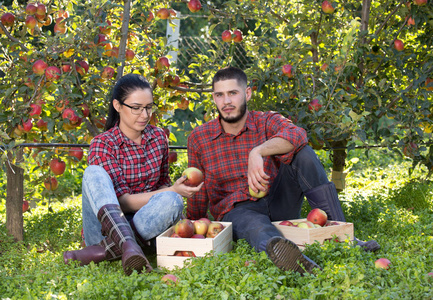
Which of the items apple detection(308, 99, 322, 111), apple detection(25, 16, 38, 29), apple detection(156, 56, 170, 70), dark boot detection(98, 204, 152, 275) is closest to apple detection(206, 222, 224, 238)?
dark boot detection(98, 204, 152, 275)

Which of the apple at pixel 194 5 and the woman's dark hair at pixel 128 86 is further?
the apple at pixel 194 5

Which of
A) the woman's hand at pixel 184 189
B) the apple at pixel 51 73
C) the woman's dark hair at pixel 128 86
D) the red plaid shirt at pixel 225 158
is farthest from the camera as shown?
the apple at pixel 51 73

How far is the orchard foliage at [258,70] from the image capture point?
10.9ft

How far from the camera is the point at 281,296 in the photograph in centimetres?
198

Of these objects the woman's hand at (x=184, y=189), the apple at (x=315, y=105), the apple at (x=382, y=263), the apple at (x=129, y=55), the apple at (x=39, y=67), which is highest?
the apple at (x=129, y=55)

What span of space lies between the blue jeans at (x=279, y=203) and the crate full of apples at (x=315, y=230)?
7 cm

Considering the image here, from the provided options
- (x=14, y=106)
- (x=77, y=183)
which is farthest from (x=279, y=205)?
(x=77, y=183)

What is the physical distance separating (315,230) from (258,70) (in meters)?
1.51

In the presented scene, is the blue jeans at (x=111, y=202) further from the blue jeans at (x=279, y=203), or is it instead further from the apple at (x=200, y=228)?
the blue jeans at (x=279, y=203)

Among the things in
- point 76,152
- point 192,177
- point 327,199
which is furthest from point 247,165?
point 76,152

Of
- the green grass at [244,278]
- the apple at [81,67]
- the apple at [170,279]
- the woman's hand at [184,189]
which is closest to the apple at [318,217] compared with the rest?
the green grass at [244,278]

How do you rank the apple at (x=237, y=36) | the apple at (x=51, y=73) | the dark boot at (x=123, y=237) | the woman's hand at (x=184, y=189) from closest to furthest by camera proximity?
1. the dark boot at (x=123, y=237)
2. the woman's hand at (x=184, y=189)
3. the apple at (x=51, y=73)
4. the apple at (x=237, y=36)

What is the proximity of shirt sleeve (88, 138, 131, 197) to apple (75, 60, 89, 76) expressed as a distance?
713 mm

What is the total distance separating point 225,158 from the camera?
3094mm
